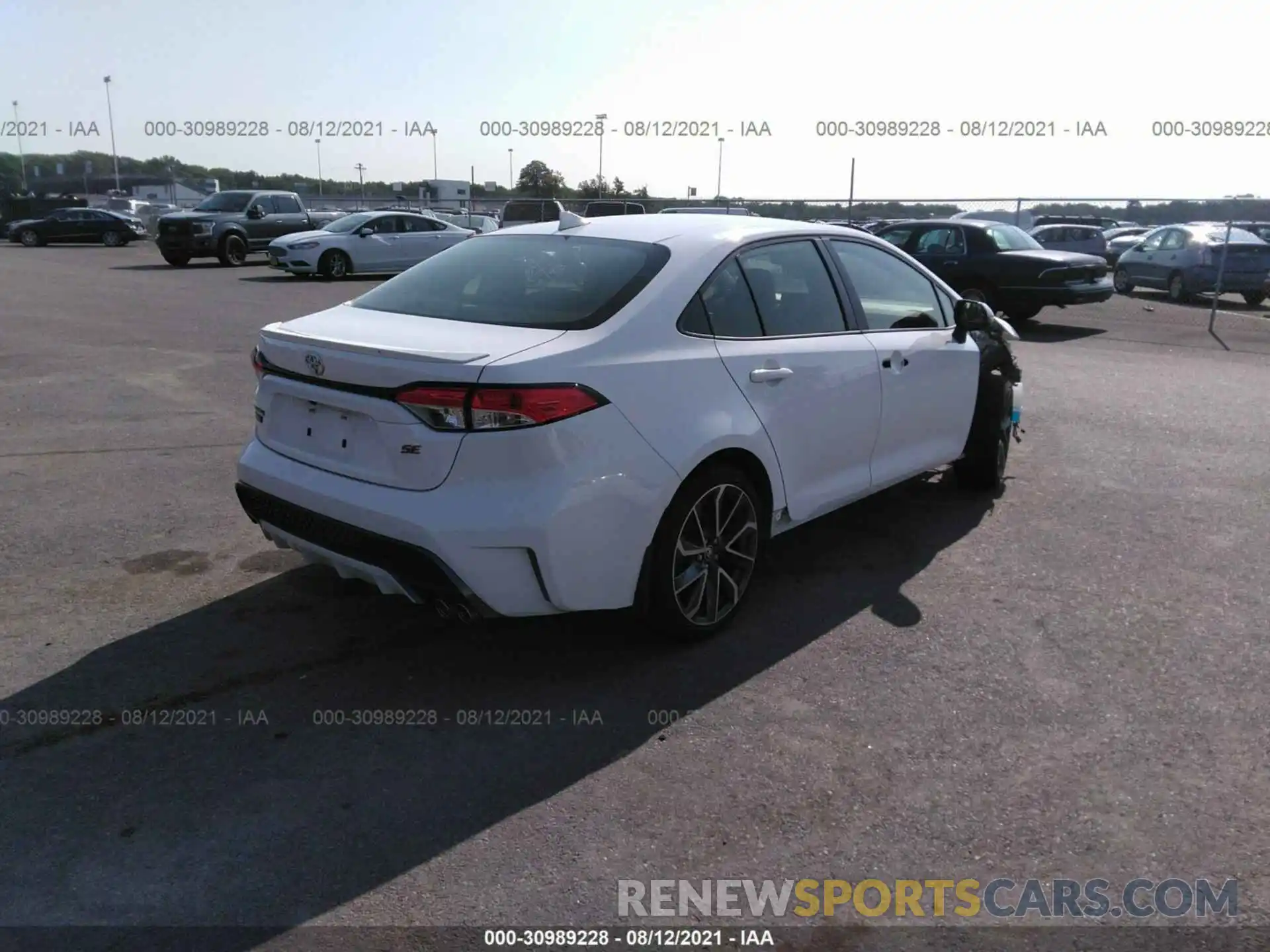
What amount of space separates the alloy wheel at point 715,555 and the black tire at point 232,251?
25.7m

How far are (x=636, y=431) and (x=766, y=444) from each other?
2.67ft

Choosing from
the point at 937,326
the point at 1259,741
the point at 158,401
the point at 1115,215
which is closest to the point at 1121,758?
the point at 1259,741

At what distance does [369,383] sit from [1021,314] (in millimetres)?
14193

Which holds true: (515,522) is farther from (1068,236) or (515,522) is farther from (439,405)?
(1068,236)

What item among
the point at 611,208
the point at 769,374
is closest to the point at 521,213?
the point at 611,208

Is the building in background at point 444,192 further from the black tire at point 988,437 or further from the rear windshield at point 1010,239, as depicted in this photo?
the black tire at point 988,437

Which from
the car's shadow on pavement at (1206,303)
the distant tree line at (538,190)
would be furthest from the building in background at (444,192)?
the car's shadow on pavement at (1206,303)

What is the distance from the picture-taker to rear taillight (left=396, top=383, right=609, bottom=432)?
3.55 meters

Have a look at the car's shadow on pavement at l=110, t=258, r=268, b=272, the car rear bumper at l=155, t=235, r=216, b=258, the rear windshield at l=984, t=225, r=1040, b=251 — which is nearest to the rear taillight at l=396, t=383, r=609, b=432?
the rear windshield at l=984, t=225, r=1040, b=251

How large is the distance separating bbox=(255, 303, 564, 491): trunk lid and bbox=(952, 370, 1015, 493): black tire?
3372mm

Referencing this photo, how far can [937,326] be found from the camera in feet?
19.0

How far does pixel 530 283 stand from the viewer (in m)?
4.35

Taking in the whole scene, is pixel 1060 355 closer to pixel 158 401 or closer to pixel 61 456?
pixel 158 401

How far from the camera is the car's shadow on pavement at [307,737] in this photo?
290 centimetres
